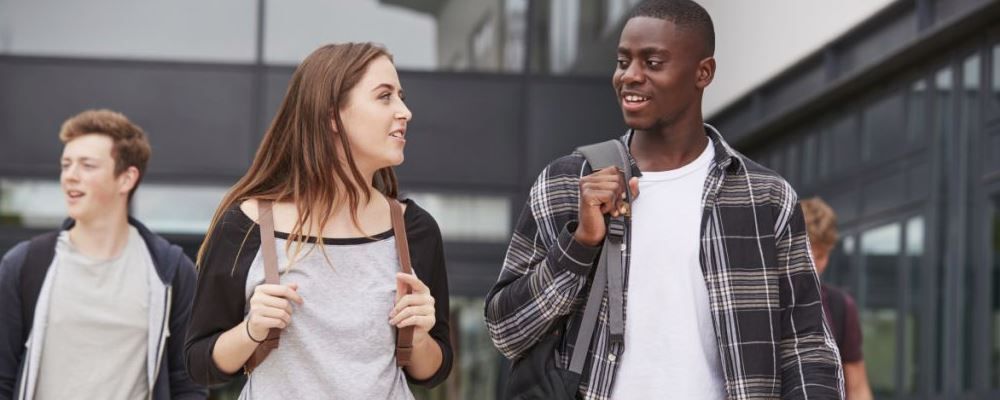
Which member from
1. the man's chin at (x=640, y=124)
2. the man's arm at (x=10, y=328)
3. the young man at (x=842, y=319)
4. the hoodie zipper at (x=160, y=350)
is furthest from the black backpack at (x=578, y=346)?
the young man at (x=842, y=319)

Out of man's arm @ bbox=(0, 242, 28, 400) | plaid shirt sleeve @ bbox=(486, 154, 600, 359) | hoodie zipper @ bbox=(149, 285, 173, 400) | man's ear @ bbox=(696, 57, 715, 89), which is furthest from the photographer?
hoodie zipper @ bbox=(149, 285, 173, 400)

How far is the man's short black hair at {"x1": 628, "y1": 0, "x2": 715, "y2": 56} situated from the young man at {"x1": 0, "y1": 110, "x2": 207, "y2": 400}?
248 cm

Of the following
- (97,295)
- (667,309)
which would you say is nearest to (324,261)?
(667,309)

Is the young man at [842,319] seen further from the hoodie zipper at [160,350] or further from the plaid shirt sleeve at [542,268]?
the plaid shirt sleeve at [542,268]

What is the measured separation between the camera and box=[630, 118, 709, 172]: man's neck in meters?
4.01

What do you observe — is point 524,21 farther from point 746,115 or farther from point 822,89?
point 822,89

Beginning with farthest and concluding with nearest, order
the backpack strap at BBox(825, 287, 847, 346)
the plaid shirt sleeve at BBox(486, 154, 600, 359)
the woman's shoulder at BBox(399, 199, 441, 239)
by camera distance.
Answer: the backpack strap at BBox(825, 287, 847, 346) < the woman's shoulder at BBox(399, 199, 441, 239) < the plaid shirt sleeve at BBox(486, 154, 600, 359)

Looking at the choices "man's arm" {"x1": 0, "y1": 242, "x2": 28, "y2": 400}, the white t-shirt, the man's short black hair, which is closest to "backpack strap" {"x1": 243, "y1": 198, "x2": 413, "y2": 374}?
the white t-shirt

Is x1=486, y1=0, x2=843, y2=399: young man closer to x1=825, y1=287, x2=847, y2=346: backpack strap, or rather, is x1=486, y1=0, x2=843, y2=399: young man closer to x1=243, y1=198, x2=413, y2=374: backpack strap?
x1=243, y1=198, x2=413, y2=374: backpack strap

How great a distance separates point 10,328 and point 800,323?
2956 mm

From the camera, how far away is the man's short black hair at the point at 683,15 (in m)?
3.95

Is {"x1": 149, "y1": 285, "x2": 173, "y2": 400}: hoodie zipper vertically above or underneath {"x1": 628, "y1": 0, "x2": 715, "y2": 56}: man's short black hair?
underneath

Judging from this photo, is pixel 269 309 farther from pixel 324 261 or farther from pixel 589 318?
pixel 589 318

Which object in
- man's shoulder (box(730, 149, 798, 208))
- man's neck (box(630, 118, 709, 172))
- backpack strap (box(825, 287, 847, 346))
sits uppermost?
man's neck (box(630, 118, 709, 172))
